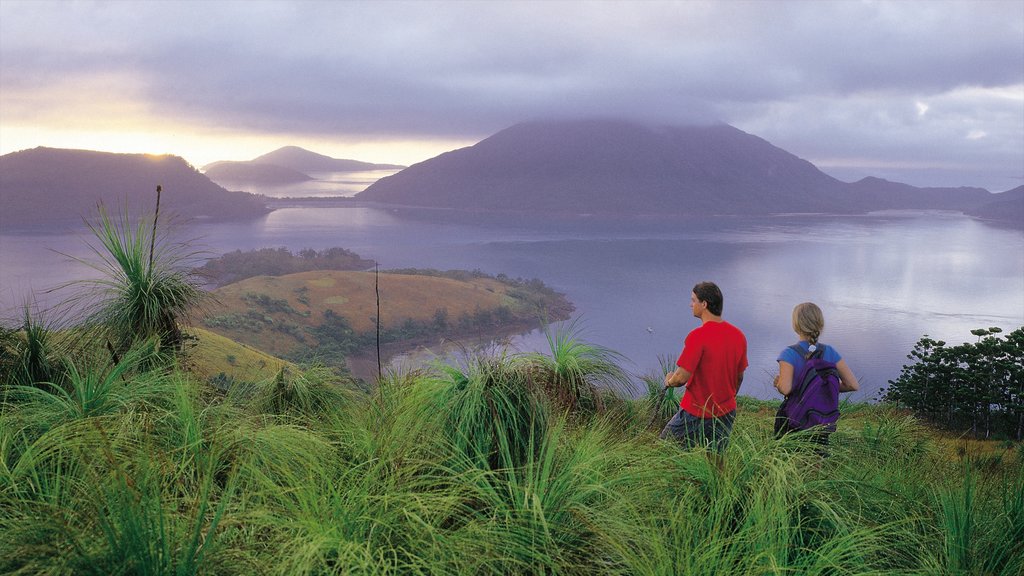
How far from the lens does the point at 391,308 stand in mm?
78062

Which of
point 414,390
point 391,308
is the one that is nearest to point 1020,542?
point 414,390

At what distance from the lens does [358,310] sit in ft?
252

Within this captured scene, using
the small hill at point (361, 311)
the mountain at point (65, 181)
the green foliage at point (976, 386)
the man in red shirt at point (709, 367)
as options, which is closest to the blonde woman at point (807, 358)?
the man in red shirt at point (709, 367)

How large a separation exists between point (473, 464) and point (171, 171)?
159 m

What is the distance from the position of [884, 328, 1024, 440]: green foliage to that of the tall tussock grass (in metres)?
9.04

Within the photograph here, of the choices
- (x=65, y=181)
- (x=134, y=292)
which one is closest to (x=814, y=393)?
(x=134, y=292)

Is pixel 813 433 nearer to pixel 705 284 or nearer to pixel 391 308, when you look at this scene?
pixel 705 284

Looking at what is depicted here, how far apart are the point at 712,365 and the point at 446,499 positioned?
239 centimetres

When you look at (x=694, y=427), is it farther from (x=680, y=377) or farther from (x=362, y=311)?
(x=362, y=311)

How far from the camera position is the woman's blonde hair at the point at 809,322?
4.19 m

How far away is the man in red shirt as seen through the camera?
4148 mm

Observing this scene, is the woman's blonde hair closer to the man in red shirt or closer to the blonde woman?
the blonde woman

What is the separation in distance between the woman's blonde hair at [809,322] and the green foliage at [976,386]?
8.18 metres

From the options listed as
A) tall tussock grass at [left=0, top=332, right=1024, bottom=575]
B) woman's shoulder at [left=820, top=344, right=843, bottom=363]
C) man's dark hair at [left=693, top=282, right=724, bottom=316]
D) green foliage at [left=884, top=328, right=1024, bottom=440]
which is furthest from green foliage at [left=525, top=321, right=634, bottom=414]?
green foliage at [left=884, top=328, right=1024, bottom=440]
